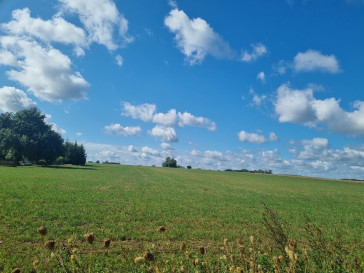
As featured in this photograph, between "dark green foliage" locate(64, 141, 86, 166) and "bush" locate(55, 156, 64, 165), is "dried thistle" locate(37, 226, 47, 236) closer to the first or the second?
"bush" locate(55, 156, 64, 165)

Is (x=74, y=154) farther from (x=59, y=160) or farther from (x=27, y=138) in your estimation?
(x=27, y=138)

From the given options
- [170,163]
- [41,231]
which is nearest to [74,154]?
[170,163]

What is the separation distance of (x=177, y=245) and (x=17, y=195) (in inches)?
556

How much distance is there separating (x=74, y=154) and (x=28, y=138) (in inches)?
2011

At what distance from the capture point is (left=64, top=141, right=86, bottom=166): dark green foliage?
362ft

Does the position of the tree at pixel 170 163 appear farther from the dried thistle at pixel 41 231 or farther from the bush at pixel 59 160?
the dried thistle at pixel 41 231

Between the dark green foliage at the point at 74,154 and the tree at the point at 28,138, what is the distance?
1536 inches

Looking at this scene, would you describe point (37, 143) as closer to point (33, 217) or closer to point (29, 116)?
point (29, 116)

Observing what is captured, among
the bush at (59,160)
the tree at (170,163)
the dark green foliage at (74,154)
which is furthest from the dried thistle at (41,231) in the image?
the tree at (170,163)

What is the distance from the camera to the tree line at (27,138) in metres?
62.0

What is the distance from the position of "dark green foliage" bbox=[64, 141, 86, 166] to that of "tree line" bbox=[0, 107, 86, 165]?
34.3m

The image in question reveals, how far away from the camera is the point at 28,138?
63.3m

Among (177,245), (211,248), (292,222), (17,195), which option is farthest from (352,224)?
(17,195)

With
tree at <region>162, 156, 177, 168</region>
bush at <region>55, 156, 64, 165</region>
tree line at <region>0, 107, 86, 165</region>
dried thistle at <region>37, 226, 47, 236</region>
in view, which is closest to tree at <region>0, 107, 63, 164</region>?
tree line at <region>0, 107, 86, 165</region>
